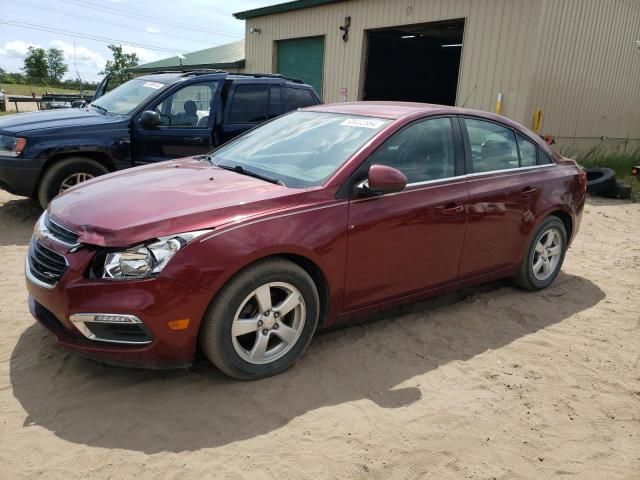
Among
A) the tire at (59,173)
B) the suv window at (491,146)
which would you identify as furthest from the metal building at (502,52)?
the tire at (59,173)

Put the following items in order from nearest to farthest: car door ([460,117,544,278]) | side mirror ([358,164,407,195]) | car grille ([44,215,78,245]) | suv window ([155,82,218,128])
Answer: car grille ([44,215,78,245]), side mirror ([358,164,407,195]), car door ([460,117,544,278]), suv window ([155,82,218,128])

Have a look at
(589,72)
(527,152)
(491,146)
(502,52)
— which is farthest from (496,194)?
(589,72)

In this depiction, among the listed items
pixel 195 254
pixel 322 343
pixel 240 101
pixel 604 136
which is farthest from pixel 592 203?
pixel 195 254

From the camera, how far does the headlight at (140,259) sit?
2.74 m

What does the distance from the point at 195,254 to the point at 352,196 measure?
1.11 meters

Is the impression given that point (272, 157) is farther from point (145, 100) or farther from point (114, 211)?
point (145, 100)

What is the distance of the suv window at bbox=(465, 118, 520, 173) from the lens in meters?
4.20

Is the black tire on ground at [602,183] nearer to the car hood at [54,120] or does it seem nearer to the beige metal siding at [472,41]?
the beige metal siding at [472,41]

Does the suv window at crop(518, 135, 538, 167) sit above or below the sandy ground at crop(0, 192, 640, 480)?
above

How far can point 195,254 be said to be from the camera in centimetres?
277

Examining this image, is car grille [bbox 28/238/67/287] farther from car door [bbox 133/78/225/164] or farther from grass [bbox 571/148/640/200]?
grass [bbox 571/148/640/200]

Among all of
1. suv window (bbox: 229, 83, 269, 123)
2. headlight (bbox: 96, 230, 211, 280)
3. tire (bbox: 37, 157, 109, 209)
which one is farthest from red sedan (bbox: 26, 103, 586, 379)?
suv window (bbox: 229, 83, 269, 123)

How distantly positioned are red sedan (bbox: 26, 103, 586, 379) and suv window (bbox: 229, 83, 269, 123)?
3013 millimetres

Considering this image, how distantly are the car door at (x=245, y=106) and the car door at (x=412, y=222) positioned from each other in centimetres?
382
